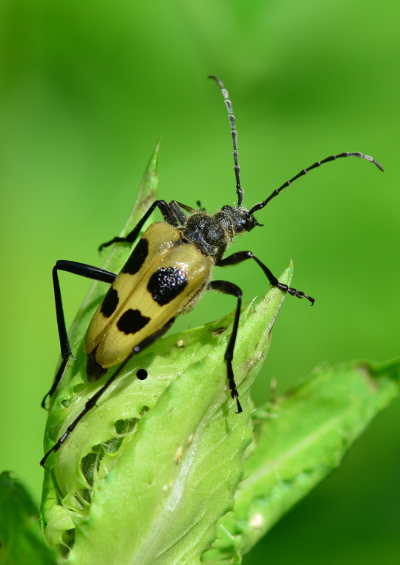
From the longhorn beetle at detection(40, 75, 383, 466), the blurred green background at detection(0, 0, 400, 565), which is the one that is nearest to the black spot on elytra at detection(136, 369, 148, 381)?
the longhorn beetle at detection(40, 75, 383, 466)

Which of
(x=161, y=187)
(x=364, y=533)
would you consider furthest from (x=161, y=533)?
(x=161, y=187)

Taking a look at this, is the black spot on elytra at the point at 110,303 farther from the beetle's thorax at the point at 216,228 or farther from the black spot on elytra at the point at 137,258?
the beetle's thorax at the point at 216,228

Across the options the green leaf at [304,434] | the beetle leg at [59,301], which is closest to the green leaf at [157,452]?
the beetle leg at [59,301]

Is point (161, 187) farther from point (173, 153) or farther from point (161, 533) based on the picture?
point (161, 533)

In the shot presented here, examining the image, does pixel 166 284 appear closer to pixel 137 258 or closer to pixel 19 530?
pixel 137 258

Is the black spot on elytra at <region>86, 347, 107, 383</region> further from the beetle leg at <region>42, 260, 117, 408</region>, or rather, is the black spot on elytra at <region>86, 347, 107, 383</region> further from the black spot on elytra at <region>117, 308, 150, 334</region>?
the black spot on elytra at <region>117, 308, 150, 334</region>
